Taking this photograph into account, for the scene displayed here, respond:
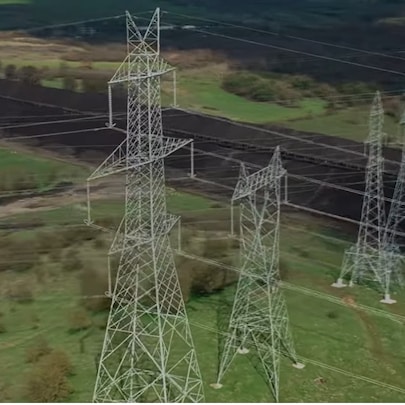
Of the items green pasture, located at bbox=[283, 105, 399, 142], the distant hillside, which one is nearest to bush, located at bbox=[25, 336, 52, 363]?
green pasture, located at bbox=[283, 105, 399, 142]

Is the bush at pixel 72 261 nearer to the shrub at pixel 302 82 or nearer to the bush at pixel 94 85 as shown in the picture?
the bush at pixel 94 85

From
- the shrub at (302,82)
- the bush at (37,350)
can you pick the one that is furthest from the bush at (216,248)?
the shrub at (302,82)

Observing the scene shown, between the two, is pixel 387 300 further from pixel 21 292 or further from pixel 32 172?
pixel 32 172

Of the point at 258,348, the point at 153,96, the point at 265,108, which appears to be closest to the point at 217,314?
the point at 258,348

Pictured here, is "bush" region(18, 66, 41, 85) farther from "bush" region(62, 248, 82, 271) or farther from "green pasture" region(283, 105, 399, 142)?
"bush" region(62, 248, 82, 271)

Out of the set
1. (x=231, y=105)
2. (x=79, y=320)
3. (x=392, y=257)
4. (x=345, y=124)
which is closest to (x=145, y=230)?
(x=79, y=320)

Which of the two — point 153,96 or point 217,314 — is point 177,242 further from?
point 153,96
